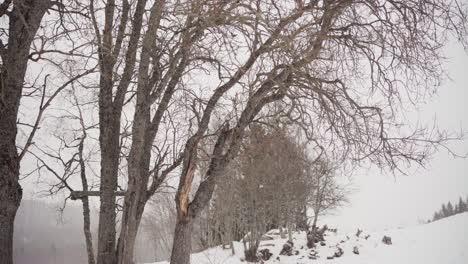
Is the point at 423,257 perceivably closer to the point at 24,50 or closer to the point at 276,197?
the point at 276,197

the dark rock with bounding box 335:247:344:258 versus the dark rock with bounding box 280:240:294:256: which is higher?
the dark rock with bounding box 280:240:294:256

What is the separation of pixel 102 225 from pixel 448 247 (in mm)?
16149

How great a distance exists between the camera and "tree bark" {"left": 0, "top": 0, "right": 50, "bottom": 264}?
4.74 metres

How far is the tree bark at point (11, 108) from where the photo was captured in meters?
4.74

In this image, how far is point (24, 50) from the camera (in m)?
4.93

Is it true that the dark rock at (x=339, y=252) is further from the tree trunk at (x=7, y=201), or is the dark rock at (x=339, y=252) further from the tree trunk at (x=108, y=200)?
the tree trunk at (x=7, y=201)

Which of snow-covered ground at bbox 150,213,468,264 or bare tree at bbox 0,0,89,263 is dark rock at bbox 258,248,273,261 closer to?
snow-covered ground at bbox 150,213,468,264

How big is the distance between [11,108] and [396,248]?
776 inches

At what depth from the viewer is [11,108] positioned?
191 inches

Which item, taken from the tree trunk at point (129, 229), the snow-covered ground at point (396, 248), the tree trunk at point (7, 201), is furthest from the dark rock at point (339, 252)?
the tree trunk at point (7, 201)

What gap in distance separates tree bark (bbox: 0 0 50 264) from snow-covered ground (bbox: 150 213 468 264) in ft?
42.0

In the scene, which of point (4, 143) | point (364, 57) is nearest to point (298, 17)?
point (364, 57)

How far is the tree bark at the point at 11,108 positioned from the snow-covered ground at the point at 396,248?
12811 millimetres

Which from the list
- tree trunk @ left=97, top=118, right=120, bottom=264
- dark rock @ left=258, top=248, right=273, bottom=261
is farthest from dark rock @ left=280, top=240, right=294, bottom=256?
tree trunk @ left=97, top=118, right=120, bottom=264
